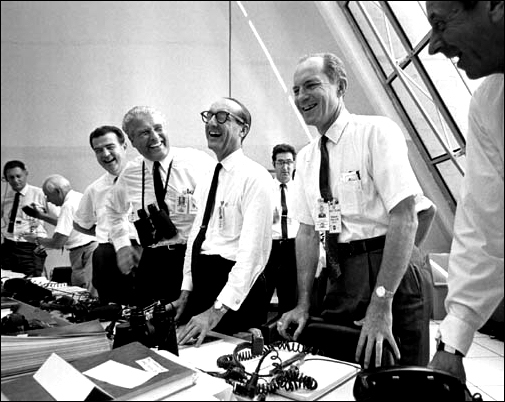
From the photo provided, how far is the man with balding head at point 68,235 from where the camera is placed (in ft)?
7.59

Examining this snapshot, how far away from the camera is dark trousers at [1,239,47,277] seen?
2.09m

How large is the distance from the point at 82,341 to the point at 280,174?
368 cm

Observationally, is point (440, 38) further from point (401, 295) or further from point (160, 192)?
point (160, 192)

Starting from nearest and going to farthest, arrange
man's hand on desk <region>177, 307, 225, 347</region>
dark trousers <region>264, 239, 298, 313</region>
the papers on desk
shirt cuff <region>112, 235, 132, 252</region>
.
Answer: the papers on desk < man's hand on desk <region>177, 307, 225, 347</region> < shirt cuff <region>112, 235, 132, 252</region> < dark trousers <region>264, 239, 298, 313</region>

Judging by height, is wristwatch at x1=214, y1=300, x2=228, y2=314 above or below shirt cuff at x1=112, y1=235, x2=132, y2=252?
below

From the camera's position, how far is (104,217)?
295 cm

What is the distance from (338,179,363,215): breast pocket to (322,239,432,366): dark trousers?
0.52 feet

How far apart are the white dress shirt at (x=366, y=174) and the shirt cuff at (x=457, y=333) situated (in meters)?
0.61

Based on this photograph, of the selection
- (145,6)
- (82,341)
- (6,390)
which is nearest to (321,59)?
(145,6)

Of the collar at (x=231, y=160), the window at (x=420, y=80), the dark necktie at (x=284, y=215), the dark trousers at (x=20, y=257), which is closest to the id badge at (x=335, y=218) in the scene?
the collar at (x=231, y=160)

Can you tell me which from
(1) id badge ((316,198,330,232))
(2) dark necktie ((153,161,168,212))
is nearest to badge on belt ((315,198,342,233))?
(1) id badge ((316,198,330,232))

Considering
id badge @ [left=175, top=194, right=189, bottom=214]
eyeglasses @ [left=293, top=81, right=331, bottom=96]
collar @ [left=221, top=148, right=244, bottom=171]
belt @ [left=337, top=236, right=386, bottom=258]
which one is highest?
eyeglasses @ [left=293, top=81, right=331, bottom=96]

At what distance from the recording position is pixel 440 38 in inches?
32.5

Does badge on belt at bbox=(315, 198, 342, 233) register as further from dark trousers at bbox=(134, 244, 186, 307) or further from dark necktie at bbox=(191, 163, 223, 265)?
dark trousers at bbox=(134, 244, 186, 307)
